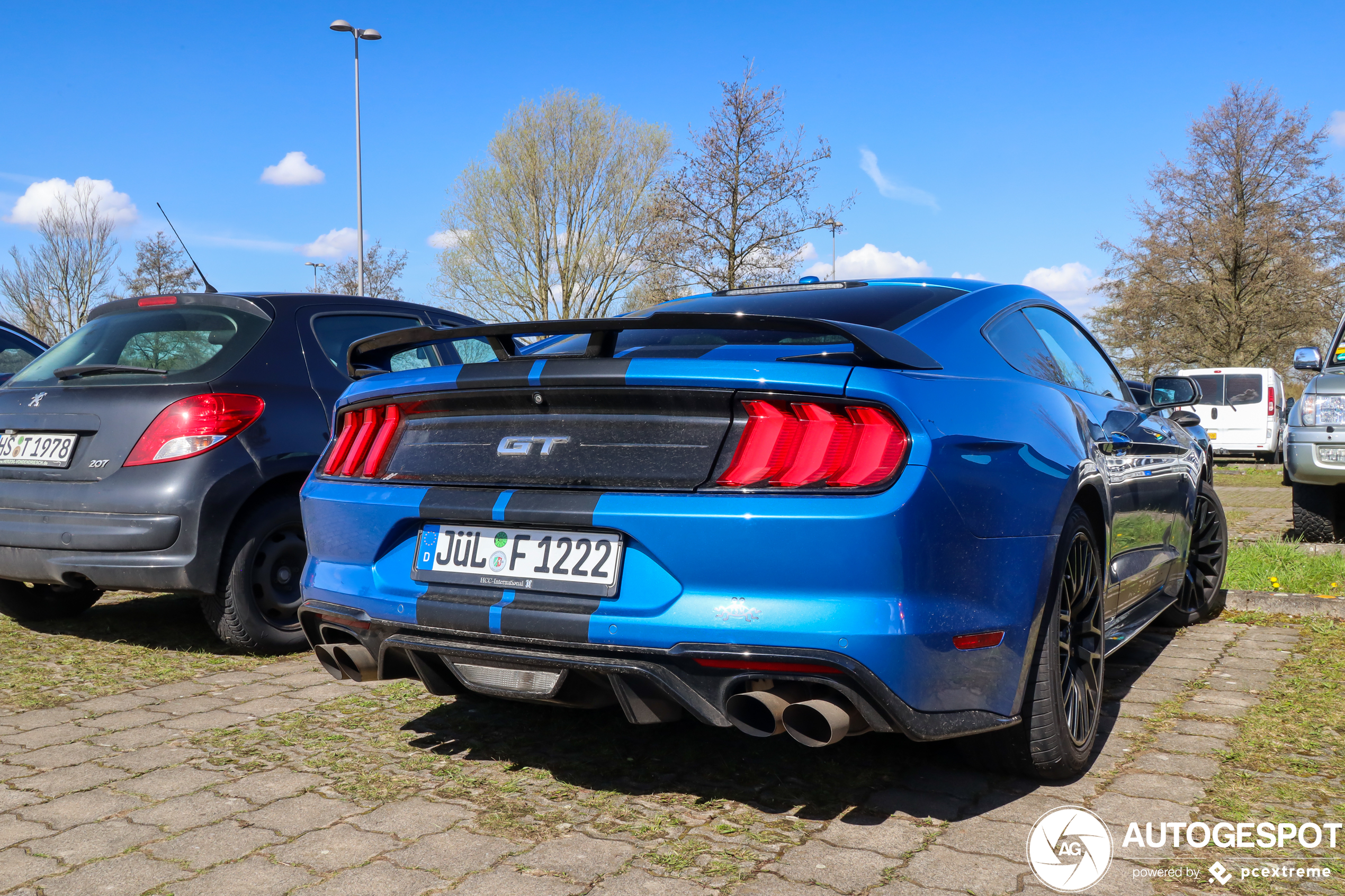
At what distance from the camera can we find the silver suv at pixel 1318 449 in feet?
24.1

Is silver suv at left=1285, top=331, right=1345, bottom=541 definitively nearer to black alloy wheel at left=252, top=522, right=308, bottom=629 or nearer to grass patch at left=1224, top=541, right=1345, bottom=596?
grass patch at left=1224, top=541, right=1345, bottom=596

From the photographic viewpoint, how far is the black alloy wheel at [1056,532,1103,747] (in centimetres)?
310

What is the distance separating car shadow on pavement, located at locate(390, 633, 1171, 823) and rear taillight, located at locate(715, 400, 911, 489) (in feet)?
3.17

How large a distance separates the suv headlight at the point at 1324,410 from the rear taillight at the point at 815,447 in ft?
20.7

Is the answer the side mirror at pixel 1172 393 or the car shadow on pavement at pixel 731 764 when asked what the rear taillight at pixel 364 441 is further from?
the side mirror at pixel 1172 393

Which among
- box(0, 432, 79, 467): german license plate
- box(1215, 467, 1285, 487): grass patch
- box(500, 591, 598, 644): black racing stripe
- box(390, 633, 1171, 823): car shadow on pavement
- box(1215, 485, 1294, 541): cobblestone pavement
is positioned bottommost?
box(1215, 467, 1285, 487): grass patch

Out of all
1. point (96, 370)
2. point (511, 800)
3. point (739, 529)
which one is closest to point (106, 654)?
point (96, 370)

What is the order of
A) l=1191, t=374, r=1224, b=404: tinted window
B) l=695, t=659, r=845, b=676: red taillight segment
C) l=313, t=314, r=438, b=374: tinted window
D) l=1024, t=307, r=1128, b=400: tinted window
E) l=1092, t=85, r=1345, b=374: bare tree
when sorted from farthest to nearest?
1. l=1092, t=85, r=1345, b=374: bare tree
2. l=1191, t=374, r=1224, b=404: tinted window
3. l=313, t=314, r=438, b=374: tinted window
4. l=1024, t=307, r=1128, b=400: tinted window
5. l=695, t=659, r=845, b=676: red taillight segment

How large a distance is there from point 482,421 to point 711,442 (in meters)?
0.68

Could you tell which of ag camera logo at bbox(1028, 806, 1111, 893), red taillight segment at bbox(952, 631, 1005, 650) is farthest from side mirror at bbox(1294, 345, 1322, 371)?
red taillight segment at bbox(952, 631, 1005, 650)

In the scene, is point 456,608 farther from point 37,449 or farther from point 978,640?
point 37,449

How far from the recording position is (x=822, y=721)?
7.93 feet

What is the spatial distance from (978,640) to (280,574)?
328 centimetres

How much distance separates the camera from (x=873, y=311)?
318cm
